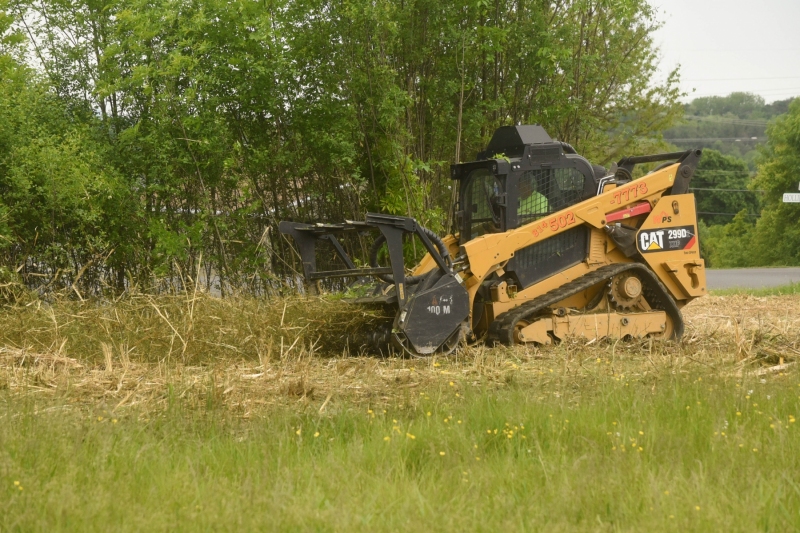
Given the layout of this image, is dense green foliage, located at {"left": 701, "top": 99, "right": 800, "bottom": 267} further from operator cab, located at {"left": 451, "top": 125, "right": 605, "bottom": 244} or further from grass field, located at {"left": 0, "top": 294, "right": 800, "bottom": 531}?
grass field, located at {"left": 0, "top": 294, "right": 800, "bottom": 531}

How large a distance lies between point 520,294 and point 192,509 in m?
5.55

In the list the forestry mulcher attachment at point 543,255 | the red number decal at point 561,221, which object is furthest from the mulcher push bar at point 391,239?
the red number decal at point 561,221

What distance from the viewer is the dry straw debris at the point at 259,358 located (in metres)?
6.43

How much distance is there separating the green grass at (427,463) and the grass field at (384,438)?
1 centimetres

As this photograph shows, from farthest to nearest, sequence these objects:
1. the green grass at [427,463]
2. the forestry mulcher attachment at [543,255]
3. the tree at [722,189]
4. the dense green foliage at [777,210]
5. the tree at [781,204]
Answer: the tree at [722,189], the dense green foliage at [777,210], the tree at [781,204], the forestry mulcher attachment at [543,255], the green grass at [427,463]

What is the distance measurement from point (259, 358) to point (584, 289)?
3.38m

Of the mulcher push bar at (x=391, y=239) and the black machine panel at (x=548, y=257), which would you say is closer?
the mulcher push bar at (x=391, y=239)

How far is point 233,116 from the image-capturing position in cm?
1188

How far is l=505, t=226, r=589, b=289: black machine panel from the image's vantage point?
365 inches

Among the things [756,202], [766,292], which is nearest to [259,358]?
[766,292]

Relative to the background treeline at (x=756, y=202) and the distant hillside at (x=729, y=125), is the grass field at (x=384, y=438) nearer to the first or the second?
the background treeline at (x=756, y=202)

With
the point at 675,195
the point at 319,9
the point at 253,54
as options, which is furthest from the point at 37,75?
the point at 675,195

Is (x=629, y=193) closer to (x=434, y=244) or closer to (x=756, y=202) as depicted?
(x=434, y=244)

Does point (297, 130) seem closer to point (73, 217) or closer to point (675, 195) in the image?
point (73, 217)
